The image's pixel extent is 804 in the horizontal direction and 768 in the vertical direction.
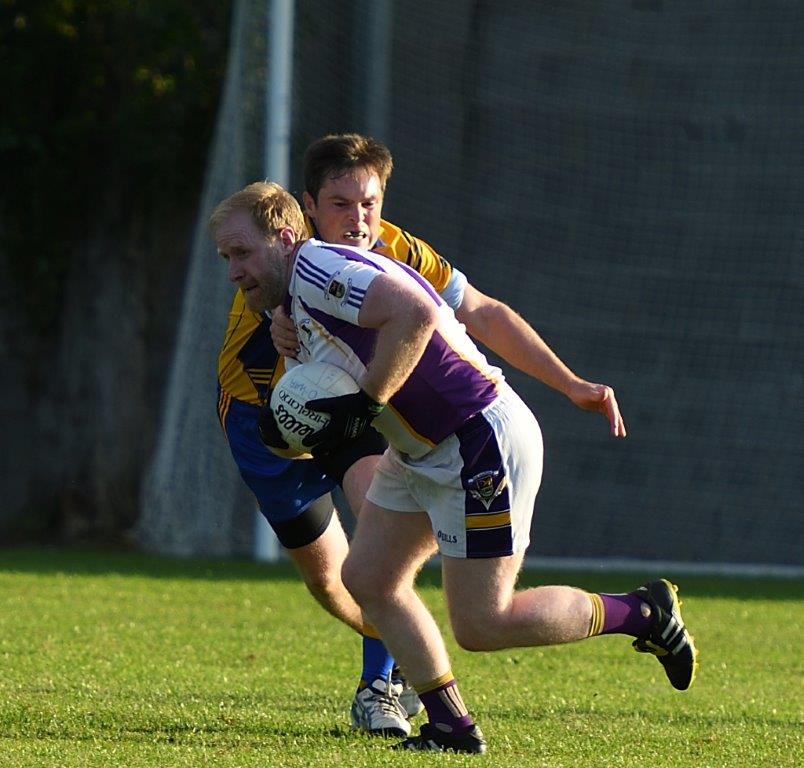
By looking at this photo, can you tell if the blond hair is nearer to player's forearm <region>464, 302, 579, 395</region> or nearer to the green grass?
player's forearm <region>464, 302, 579, 395</region>

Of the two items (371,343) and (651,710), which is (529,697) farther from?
(371,343)

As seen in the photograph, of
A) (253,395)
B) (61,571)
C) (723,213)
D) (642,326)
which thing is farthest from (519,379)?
(253,395)

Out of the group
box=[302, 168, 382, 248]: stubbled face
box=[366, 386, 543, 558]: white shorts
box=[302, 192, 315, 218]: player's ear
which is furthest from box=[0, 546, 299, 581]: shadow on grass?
box=[366, 386, 543, 558]: white shorts

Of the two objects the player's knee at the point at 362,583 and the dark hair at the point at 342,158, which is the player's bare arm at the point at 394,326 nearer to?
the player's knee at the point at 362,583

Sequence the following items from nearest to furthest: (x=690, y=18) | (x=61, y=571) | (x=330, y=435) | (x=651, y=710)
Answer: (x=330, y=435)
(x=651, y=710)
(x=61, y=571)
(x=690, y=18)

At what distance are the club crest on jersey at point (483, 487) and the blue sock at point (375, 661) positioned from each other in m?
0.93

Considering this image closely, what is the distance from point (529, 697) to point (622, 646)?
185cm

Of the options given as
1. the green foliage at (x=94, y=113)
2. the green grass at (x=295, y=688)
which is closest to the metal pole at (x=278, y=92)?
the green foliage at (x=94, y=113)

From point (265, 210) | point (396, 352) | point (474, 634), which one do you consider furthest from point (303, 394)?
point (474, 634)

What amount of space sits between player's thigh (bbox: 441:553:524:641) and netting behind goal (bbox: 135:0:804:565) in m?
8.77

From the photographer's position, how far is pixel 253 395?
5.79 m

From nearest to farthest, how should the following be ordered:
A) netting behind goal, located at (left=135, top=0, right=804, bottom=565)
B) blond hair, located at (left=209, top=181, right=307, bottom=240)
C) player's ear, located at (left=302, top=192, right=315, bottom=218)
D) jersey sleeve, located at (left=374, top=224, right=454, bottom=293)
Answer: blond hair, located at (left=209, top=181, right=307, bottom=240) < player's ear, located at (left=302, top=192, right=315, bottom=218) < jersey sleeve, located at (left=374, top=224, right=454, bottom=293) < netting behind goal, located at (left=135, top=0, right=804, bottom=565)

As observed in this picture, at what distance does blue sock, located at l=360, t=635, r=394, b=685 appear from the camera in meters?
5.09

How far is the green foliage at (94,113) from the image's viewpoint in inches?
547
